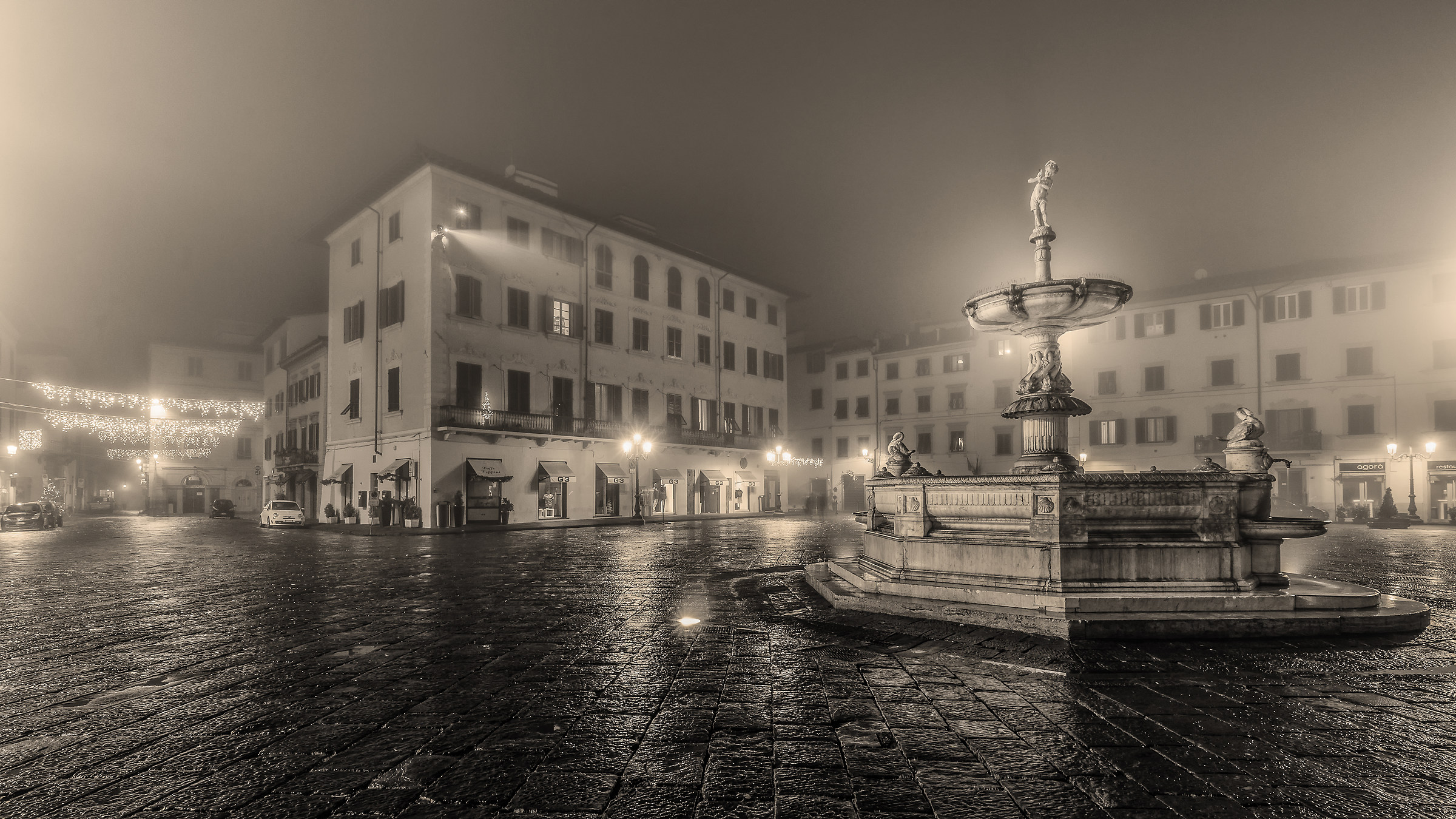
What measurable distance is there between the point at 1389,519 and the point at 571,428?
30172mm

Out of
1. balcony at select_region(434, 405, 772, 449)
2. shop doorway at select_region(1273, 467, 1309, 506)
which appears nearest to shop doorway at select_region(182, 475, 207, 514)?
balcony at select_region(434, 405, 772, 449)

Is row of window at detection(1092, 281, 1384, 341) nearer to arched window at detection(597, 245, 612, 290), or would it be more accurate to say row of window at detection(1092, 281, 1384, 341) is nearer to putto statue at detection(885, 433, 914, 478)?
arched window at detection(597, 245, 612, 290)

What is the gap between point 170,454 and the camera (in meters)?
50.2

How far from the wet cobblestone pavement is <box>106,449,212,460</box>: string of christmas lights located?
4889cm

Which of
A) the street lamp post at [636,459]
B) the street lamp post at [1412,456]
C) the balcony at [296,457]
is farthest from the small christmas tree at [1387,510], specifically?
the balcony at [296,457]

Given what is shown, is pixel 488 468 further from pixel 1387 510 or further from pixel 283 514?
pixel 1387 510

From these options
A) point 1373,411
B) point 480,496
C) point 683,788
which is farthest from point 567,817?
point 1373,411

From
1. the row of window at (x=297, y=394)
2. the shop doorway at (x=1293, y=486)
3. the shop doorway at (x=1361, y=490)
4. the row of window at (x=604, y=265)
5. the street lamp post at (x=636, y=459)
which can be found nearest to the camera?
the row of window at (x=604, y=265)

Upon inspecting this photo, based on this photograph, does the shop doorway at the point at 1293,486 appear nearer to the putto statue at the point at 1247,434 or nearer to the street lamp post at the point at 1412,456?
the street lamp post at the point at 1412,456

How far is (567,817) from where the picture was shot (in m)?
2.88

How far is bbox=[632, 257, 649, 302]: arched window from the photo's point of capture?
34.6m

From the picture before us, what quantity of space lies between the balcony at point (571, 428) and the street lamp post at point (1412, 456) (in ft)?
89.0

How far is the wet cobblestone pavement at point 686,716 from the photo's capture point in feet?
10.1

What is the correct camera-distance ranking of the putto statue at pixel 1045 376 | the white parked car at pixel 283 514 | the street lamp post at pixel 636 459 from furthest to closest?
the street lamp post at pixel 636 459, the white parked car at pixel 283 514, the putto statue at pixel 1045 376
